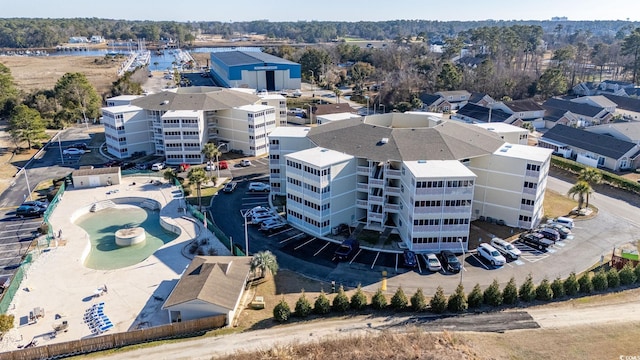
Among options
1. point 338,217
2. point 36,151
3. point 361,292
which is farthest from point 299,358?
point 36,151

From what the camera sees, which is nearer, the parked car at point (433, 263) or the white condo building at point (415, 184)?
the parked car at point (433, 263)

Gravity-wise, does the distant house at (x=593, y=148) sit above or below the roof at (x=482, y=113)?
below

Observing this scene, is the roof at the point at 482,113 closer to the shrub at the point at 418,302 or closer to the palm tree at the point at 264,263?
the shrub at the point at 418,302

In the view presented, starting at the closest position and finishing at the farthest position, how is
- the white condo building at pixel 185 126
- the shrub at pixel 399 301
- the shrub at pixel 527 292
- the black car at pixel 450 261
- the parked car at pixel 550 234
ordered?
the shrub at pixel 399 301 → the shrub at pixel 527 292 → the black car at pixel 450 261 → the parked car at pixel 550 234 → the white condo building at pixel 185 126

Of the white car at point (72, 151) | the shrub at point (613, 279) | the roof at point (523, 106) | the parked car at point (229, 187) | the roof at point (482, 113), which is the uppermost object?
the roof at point (523, 106)

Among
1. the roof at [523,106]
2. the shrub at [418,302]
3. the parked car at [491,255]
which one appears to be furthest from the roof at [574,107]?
the shrub at [418,302]

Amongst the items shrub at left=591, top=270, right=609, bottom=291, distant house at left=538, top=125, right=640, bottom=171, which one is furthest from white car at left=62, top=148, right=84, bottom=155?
distant house at left=538, top=125, right=640, bottom=171

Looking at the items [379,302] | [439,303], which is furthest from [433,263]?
[379,302]
